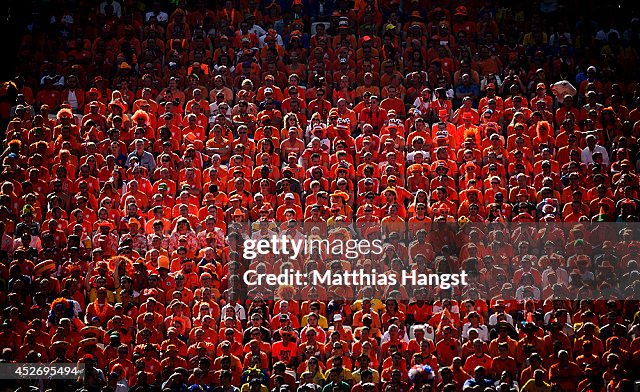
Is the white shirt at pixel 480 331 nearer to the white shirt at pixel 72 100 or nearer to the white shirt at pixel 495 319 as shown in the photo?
the white shirt at pixel 495 319

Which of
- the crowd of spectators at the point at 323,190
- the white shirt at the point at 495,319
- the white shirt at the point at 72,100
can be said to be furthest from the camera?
the white shirt at the point at 72,100

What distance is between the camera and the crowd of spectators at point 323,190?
21406 millimetres

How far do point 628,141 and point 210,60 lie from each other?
24.3ft

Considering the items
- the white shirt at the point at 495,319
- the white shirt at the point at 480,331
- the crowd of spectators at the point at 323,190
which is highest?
the crowd of spectators at the point at 323,190

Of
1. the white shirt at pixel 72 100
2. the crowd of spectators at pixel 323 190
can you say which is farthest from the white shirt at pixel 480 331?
the white shirt at pixel 72 100

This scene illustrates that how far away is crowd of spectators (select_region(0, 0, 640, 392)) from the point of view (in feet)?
70.2

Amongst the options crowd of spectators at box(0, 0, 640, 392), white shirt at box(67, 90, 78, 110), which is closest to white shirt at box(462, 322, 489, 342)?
crowd of spectators at box(0, 0, 640, 392)

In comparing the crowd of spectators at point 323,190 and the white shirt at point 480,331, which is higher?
the crowd of spectators at point 323,190

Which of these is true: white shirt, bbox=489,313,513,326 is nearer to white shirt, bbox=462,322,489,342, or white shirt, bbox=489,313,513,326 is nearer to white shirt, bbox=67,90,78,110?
white shirt, bbox=462,322,489,342

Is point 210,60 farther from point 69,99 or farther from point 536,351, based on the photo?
point 536,351

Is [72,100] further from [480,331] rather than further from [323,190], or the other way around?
[480,331]

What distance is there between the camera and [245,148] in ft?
82.1

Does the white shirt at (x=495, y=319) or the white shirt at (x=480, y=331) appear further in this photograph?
the white shirt at (x=495, y=319)

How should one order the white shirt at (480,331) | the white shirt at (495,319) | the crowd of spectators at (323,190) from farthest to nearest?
the white shirt at (495,319)
the white shirt at (480,331)
the crowd of spectators at (323,190)
